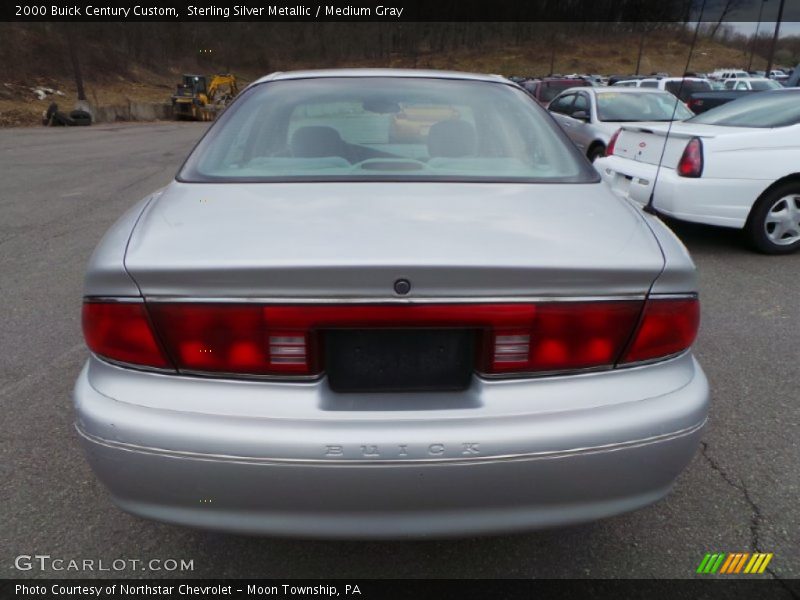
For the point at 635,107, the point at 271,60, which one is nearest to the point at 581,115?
the point at 635,107

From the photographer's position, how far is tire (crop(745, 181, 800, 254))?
207 inches

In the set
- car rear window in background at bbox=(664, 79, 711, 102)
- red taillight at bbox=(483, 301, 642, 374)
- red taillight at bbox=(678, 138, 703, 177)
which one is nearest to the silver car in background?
red taillight at bbox=(678, 138, 703, 177)

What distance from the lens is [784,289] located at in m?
4.61

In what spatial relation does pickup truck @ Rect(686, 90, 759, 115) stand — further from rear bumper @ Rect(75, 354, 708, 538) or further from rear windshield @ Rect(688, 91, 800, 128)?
rear bumper @ Rect(75, 354, 708, 538)

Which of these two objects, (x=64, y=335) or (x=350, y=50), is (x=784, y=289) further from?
(x=350, y=50)

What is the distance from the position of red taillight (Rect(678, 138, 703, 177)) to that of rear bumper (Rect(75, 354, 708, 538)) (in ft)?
13.7

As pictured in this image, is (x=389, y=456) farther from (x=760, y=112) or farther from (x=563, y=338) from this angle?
(x=760, y=112)

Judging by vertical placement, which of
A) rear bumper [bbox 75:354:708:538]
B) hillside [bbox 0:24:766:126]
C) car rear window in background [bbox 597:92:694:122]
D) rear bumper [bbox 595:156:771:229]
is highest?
rear bumper [bbox 75:354:708:538]

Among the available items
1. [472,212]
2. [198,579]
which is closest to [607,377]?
[472,212]

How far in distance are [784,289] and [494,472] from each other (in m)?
4.13

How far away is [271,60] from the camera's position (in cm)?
7238

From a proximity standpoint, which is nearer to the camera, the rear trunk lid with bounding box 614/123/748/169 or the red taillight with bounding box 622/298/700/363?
the red taillight with bounding box 622/298/700/363

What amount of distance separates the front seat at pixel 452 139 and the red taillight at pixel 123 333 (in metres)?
1.29

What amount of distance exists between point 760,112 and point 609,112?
343 cm
